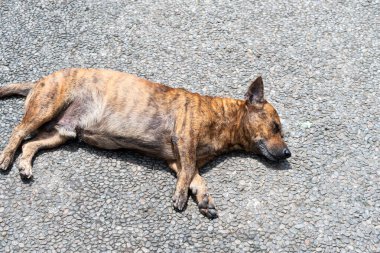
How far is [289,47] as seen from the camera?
770 cm

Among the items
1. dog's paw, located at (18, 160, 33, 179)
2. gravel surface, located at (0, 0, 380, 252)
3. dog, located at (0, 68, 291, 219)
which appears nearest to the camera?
gravel surface, located at (0, 0, 380, 252)

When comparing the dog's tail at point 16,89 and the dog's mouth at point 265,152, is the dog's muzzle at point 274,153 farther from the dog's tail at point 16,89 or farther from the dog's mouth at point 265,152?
the dog's tail at point 16,89

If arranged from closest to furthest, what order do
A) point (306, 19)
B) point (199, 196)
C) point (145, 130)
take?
point (199, 196) → point (145, 130) → point (306, 19)

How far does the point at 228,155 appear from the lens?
20.2 ft

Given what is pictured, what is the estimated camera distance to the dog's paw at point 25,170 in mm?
5578

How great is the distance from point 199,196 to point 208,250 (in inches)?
25.2

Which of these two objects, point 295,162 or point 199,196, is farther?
point 295,162

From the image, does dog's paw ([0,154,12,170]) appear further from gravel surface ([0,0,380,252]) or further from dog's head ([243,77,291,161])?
dog's head ([243,77,291,161])

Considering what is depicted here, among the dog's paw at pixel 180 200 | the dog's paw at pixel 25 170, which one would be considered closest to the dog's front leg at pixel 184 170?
the dog's paw at pixel 180 200

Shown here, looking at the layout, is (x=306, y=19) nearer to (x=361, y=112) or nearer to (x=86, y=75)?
(x=361, y=112)

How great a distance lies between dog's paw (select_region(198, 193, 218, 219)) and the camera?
535cm

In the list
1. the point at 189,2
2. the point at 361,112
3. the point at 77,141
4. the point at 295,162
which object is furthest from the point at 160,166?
the point at 189,2

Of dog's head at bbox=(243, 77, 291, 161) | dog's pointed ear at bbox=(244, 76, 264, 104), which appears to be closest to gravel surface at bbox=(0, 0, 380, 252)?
dog's head at bbox=(243, 77, 291, 161)

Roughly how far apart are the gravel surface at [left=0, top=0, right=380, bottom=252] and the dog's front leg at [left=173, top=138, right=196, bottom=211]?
122mm
